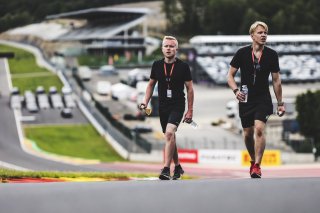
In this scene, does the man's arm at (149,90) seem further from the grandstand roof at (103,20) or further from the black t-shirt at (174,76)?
the grandstand roof at (103,20)

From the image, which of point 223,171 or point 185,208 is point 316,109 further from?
point 185,208

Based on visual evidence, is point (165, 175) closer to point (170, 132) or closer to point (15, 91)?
point (170, 132)

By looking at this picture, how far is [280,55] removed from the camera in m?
97.1

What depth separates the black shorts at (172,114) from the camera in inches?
441

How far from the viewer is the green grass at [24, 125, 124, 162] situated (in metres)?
60.7

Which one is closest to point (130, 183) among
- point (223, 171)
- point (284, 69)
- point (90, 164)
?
point (223, 171)

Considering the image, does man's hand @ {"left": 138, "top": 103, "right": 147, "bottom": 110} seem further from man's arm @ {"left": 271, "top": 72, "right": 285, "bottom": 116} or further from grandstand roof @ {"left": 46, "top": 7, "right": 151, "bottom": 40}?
grandstand roof @ {"left": 46, "top": 7, "right": 151, "bottom": 40}

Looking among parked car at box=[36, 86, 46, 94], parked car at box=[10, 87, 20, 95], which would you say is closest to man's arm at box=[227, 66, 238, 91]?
parked car at box=[10, 87, 20, 95]

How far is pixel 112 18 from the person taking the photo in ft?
376

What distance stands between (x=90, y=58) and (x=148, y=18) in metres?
30.5

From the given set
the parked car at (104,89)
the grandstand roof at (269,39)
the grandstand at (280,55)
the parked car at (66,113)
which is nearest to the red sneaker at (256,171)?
the parked car at (66,113)

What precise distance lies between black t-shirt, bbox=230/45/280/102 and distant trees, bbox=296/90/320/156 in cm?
5229

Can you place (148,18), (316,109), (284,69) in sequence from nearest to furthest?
(316,109) < (284,69) < (148,18)

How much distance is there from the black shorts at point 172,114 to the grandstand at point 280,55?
8160 cm
